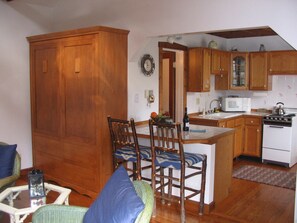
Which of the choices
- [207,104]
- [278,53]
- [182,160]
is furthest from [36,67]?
[278,53]

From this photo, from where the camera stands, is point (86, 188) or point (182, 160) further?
point (86, 188)

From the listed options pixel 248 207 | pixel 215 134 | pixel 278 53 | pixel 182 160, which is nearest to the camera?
pixel 182 160

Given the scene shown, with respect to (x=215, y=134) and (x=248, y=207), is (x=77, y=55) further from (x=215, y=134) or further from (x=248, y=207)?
(x=248, y=207)

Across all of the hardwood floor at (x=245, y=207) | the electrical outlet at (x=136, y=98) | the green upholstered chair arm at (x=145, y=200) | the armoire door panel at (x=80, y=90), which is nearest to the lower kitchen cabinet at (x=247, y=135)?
the hardwood floor at (x=245, y=207)

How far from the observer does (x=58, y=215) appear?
7.20 feet

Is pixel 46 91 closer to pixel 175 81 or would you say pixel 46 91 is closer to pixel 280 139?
pixel 175 81

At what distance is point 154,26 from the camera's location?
375 cm

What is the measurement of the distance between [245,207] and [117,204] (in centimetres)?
247

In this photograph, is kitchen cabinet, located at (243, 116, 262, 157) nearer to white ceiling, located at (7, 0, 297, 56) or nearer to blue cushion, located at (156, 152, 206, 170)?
blue cushion, located at (156, 152, 206, 170)

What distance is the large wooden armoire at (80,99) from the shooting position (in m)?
3.76

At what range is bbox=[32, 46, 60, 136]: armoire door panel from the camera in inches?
170

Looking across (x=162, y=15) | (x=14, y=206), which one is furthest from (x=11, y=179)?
(x=162, y=15)

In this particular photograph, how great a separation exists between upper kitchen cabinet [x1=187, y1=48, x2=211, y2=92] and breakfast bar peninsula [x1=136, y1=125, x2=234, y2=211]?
1.71m

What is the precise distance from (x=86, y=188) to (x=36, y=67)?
192cm
